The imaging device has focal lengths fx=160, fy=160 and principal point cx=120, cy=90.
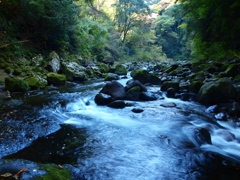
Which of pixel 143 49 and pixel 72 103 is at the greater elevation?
pixel 143 49

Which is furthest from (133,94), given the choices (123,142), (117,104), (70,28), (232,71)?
(70,28)

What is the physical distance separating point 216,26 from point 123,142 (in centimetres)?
927

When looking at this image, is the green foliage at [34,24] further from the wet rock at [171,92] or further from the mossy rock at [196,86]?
the mossy rock at [196,86]

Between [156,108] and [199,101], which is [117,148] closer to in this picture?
[156,108]

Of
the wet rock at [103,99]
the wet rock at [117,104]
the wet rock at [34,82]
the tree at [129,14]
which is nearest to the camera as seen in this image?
the wet rock at [117,104]

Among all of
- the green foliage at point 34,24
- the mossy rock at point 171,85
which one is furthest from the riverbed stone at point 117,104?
the green foliage at point 34,24

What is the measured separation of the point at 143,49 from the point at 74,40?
20.7 metres

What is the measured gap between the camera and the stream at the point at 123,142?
8.25 feet

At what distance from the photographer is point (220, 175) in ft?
7.93

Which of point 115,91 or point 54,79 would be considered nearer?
point 115,91

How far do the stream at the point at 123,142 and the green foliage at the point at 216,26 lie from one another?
197 inches

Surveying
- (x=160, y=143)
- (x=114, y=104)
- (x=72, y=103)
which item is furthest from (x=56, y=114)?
(x=160, y=143)

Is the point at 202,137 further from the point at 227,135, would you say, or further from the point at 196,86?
the point at 196,86

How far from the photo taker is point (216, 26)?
30.2 feet
